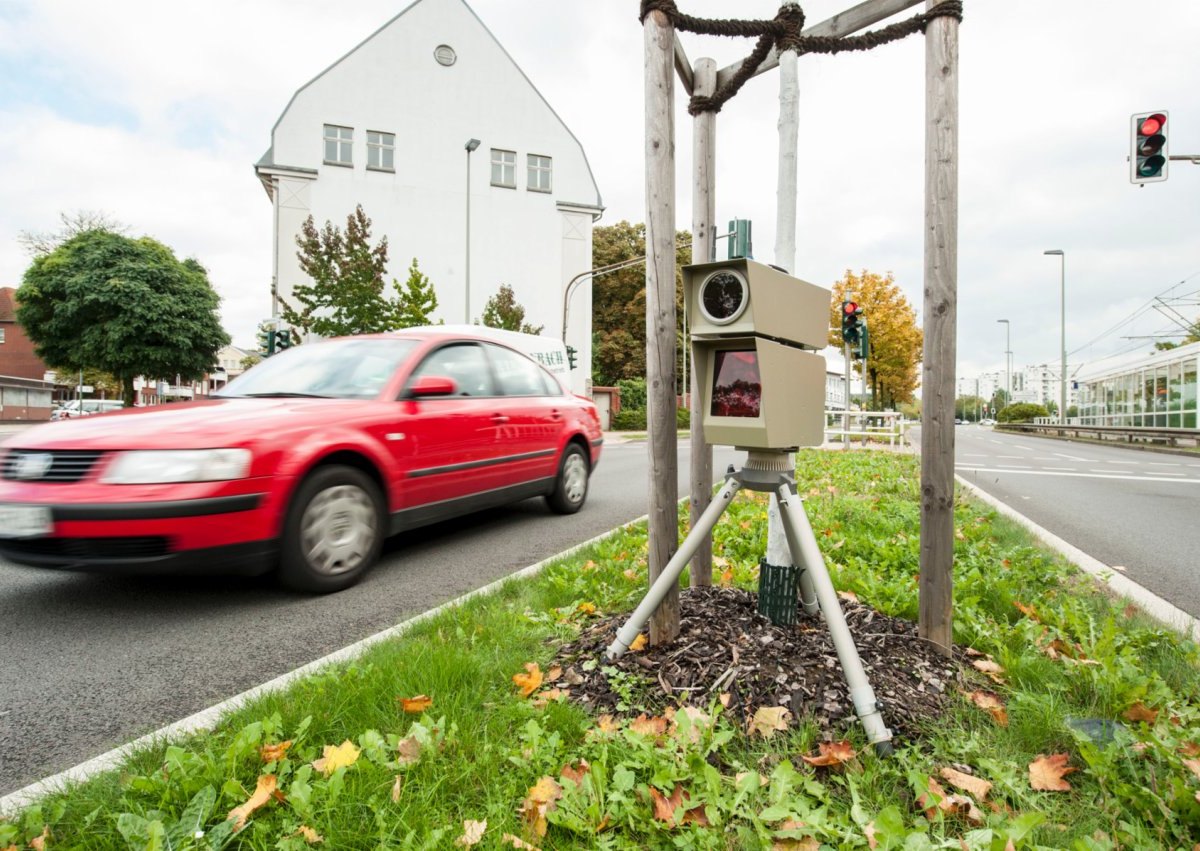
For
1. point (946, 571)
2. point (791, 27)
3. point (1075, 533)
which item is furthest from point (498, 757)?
point (1075, 533)

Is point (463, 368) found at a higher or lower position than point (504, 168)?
lower

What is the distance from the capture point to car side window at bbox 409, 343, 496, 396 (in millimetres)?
4754

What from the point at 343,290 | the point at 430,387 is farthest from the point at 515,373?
the point at 343,290

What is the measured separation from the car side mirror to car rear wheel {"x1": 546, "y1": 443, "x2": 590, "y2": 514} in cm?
201

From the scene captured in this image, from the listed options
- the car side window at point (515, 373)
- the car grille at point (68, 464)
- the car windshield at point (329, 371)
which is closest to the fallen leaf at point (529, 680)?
the car grille at point (68, 464)

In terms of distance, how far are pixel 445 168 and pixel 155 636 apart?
30.1 meters

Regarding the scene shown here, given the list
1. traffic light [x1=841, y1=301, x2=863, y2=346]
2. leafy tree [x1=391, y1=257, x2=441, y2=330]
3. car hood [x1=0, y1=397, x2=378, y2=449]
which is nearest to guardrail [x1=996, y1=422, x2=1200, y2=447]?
traffic light [x1=841, y1=301, x2=863, y2=346]

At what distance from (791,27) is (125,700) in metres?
3.40

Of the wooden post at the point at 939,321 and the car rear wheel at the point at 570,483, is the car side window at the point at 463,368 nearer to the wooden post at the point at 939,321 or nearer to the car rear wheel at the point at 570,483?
the car rear wheel at the point at 570,483

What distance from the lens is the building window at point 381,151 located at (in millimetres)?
28594

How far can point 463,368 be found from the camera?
16.7ft

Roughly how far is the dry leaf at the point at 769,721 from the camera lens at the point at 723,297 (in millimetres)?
1172

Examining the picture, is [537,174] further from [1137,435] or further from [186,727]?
[186,727]

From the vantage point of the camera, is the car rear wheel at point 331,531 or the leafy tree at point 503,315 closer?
the car rear wheel at point 331,531
